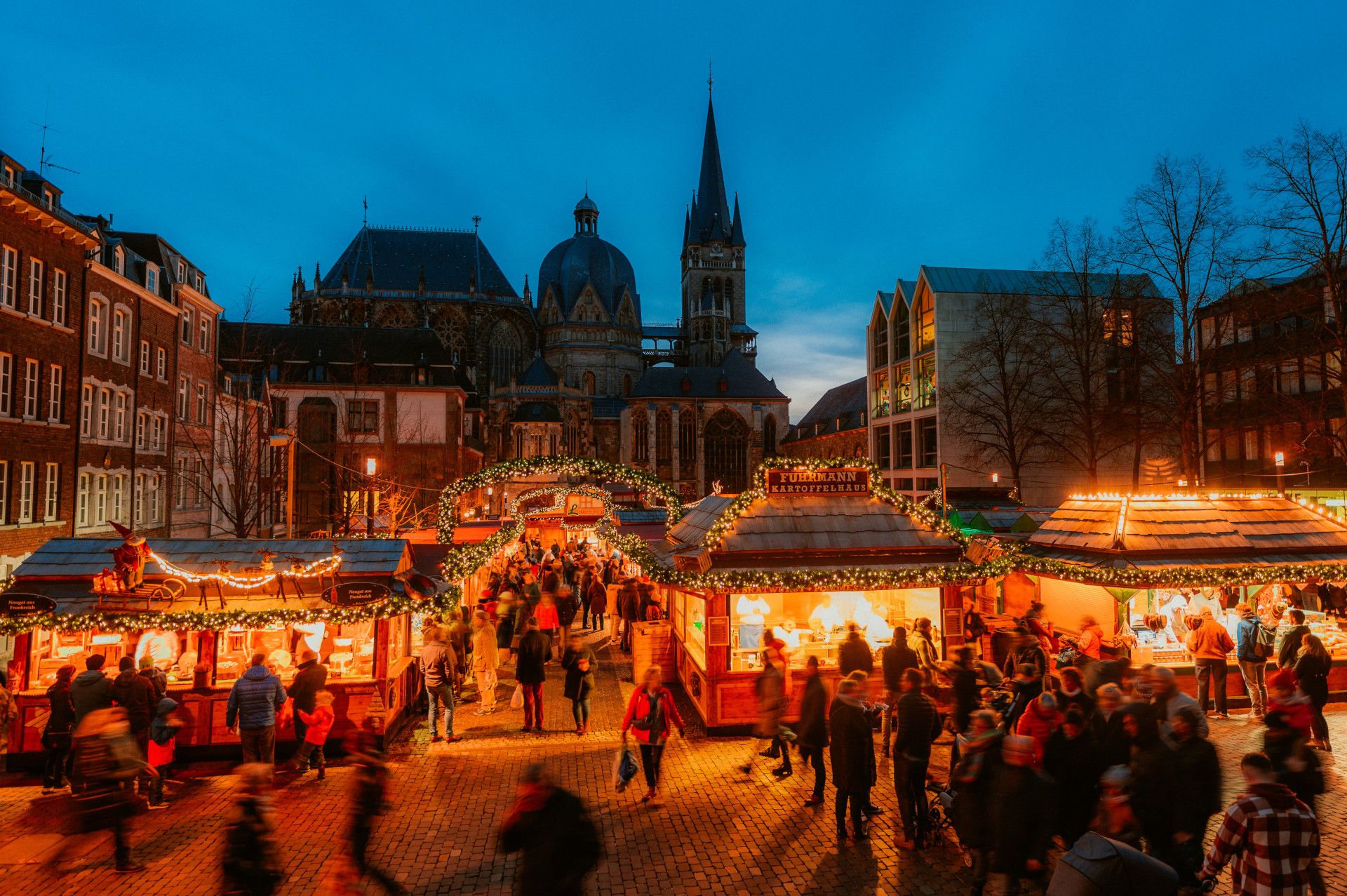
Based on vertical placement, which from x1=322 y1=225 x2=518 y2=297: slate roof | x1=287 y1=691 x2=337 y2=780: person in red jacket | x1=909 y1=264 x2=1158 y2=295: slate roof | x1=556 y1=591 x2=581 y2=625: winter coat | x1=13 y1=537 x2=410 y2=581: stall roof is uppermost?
x1=322 y1=225 x2=518 y2=297: slate roof

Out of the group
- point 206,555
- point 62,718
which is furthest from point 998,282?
point 62,718

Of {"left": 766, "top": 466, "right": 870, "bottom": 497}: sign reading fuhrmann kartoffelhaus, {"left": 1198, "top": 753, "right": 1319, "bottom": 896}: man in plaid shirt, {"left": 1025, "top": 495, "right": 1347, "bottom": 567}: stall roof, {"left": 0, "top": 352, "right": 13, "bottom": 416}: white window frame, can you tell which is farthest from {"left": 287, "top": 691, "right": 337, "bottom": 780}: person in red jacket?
{"left": 0, "top": 352, "right": 13, "bottom": 416}: white window frame

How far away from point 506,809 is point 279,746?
3448 mm

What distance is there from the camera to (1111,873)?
3.81m

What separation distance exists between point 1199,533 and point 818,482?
6010 mm

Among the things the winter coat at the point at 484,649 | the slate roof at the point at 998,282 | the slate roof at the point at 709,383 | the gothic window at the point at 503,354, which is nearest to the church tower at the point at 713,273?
the slate roof at the point at 709,383

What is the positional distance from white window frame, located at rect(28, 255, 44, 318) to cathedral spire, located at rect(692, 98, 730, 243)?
77.3 meters

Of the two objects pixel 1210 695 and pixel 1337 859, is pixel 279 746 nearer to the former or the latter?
pixel 1337 859

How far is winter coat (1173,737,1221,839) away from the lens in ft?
18.5

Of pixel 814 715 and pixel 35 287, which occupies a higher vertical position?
pixel 35 287

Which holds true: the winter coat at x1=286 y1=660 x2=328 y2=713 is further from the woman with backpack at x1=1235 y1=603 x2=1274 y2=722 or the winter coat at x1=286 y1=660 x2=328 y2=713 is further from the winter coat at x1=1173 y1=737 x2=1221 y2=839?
the woman with backpack at x1=1235 y1=603 x2=1274 y2=722

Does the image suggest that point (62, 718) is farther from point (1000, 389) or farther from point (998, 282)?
point (998, 282)

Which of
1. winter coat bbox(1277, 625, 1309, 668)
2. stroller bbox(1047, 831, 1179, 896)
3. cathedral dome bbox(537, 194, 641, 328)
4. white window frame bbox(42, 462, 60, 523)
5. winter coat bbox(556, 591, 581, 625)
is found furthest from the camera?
cathedral dome bbox(537, 194, 641, 328)

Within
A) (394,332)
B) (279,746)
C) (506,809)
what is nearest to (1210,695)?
(506,809)
